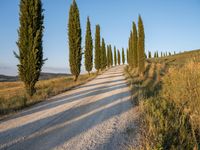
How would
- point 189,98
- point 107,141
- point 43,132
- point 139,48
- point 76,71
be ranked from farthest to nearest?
point 139,48
point 76,71
point 189,98
point 43,132
point 107,141

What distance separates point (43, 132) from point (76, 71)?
2401 centimetres

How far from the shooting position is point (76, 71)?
99.1 feet

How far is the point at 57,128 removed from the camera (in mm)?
6742

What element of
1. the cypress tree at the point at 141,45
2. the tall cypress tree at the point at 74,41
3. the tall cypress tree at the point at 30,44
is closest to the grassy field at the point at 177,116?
the tall cypress tree at the point at 30,44

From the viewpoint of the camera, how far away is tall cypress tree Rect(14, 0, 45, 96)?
1595 cm

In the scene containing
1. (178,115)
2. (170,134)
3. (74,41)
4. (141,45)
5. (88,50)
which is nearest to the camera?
(170,134)

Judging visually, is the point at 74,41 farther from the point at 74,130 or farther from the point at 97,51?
the point at 74,130

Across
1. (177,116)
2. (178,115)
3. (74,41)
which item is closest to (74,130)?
(177,116)

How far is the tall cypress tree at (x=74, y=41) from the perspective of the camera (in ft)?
99.3

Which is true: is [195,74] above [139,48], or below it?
below

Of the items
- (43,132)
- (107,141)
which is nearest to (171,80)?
(107,141)

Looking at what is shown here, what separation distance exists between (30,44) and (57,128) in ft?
35.3

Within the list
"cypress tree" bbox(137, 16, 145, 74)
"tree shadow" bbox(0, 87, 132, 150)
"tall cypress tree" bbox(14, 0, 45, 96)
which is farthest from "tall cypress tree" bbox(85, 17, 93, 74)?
"tree shadow" bbox(0, 87, 132, 150)

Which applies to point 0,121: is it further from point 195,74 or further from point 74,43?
point 74,43
